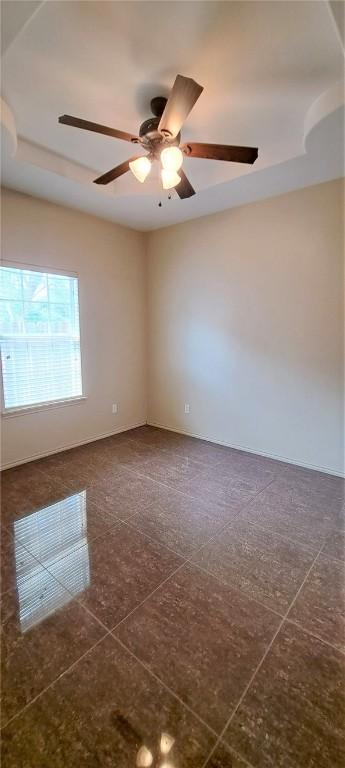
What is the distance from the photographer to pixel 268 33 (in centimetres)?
149

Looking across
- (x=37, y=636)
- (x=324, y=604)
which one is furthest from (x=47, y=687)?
(x=324, y=604)

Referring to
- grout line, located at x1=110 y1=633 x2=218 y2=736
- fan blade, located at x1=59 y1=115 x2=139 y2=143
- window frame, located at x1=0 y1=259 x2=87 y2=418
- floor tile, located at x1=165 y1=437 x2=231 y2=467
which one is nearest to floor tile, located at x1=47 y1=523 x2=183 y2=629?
grout line, located at x1=110 y1=633 x2=218 y2=736

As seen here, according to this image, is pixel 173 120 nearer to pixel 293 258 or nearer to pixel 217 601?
pixel 293 258

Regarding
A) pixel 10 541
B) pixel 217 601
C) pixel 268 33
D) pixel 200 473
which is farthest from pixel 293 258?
pixel 10 541

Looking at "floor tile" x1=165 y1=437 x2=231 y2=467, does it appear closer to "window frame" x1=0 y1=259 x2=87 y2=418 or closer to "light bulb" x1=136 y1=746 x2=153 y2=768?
"window frame" x1=0 y1=259 x2=87 y2=418

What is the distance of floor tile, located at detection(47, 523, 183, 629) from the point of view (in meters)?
1.58

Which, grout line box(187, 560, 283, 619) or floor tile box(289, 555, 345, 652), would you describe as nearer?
floor tile box(289, 555, 345, 652)

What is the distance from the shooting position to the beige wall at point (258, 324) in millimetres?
2859

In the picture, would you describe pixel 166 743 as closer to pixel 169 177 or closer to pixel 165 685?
pixel 165 685

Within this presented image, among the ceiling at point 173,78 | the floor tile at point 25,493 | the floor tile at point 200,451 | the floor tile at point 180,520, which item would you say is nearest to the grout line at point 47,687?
the floor tile at point 180,520

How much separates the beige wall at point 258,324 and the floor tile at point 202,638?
75.4 inches

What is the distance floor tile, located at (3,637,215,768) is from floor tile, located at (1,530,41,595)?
0.66 meters

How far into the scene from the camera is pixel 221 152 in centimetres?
184

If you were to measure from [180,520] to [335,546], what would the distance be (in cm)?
105
